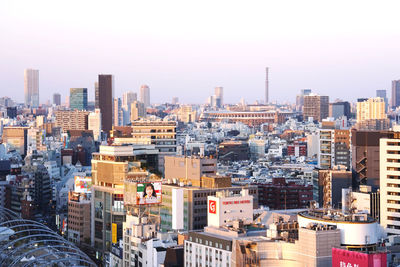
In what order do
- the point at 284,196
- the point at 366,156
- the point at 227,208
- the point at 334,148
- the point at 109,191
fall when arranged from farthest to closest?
the point at 334,148, the point at 284,196, the point at 366,156, the point at 109,191, the point at 227,208

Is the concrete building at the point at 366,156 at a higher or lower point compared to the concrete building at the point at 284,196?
higher

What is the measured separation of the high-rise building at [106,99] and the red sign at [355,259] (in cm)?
15389

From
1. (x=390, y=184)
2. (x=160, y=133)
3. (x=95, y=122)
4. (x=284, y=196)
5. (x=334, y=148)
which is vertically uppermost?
(x=95, y=122)

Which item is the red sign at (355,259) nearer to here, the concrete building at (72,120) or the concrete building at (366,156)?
the concrete building at (366,156)

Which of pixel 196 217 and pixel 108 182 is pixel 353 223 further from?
pixel 108 182

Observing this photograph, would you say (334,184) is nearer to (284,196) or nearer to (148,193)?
(284,196)

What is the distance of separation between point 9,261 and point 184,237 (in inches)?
321

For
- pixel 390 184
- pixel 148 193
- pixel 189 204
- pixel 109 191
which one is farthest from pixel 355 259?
pixel 109 191

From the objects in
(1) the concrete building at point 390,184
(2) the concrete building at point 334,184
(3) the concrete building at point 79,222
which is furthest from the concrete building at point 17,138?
(1) the concrete building at point 390,184

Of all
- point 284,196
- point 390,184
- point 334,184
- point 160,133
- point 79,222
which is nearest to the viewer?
point 390,184

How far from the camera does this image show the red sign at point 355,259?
102ft

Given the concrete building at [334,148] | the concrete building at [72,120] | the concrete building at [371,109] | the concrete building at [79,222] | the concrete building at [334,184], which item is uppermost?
the concrete building at [371,109]

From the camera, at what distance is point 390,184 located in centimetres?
5253

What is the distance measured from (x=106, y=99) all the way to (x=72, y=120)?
27.8ft
